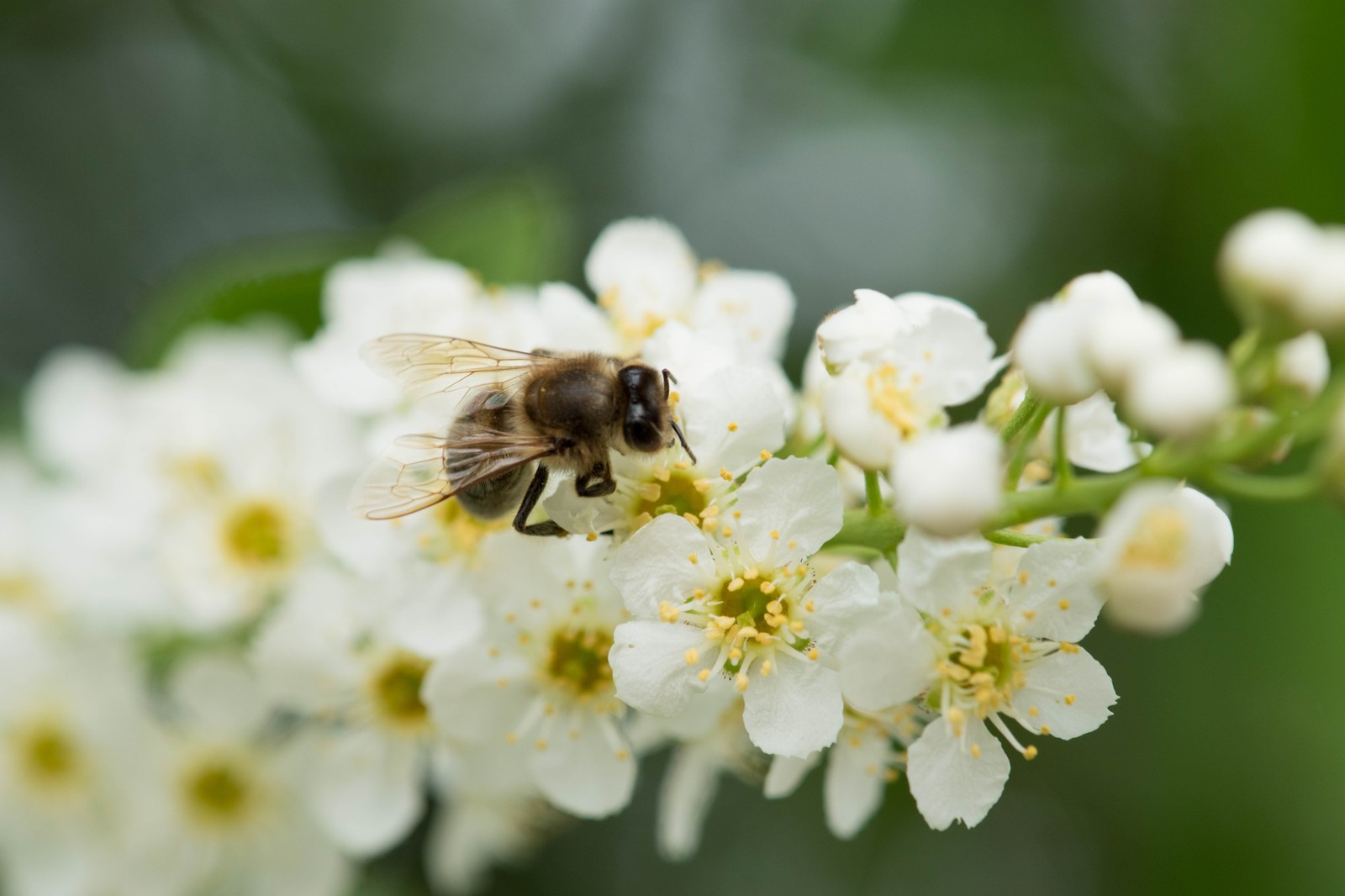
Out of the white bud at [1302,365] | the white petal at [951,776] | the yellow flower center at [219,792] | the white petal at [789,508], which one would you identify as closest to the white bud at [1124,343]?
the white bud at [1302,365]

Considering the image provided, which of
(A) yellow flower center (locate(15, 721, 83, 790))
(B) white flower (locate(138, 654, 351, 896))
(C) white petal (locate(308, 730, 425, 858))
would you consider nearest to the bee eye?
(C) white petal (locate(308, 730, 425, 858))

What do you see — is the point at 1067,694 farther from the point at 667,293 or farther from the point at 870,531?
the point at 667,293

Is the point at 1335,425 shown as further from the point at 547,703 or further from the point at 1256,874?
the point at 1256,874

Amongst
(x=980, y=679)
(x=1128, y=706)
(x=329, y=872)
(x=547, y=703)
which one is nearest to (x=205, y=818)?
(x=329, y=872)

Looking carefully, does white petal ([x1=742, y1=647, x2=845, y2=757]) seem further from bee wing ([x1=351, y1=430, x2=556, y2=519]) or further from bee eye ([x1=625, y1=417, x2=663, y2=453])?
bee wing ([x1=351, y1=430, x2=556, y2=519])

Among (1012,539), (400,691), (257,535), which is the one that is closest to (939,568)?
(1012,539)
